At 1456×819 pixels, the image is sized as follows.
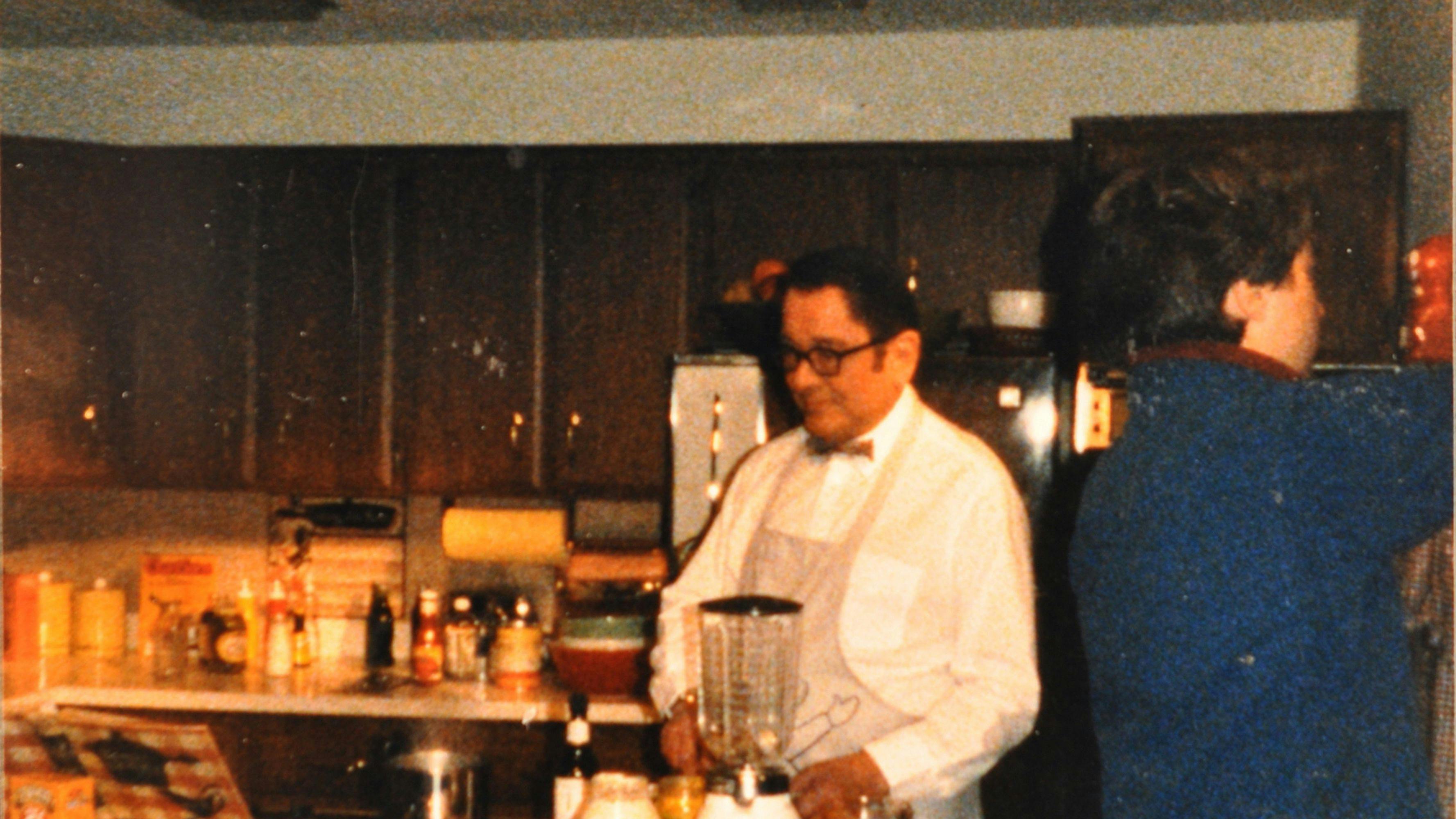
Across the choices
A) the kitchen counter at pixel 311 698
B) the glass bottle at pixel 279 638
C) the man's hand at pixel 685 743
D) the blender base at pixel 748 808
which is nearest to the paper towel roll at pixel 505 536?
the kitchen counter at pixel 311 698

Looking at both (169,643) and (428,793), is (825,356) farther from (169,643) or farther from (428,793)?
(169,643)

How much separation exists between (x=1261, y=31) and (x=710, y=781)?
9.45 ft

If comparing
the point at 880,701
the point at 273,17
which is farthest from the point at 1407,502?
the point at 273,17

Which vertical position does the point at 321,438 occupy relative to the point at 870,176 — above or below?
below

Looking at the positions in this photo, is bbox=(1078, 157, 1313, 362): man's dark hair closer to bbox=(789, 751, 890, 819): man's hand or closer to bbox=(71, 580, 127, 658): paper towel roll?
bbox=(789, 751, 890, 819): man's hand

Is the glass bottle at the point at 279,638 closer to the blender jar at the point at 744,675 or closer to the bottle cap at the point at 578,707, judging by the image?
the bottle cap at the point at 578,707

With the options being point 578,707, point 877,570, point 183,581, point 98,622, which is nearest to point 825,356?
point 877,570

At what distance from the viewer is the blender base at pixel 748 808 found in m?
1.47

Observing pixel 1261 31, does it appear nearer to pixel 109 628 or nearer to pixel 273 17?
pixel 273 17

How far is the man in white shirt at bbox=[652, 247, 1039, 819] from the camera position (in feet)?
6.79

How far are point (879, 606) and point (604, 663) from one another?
139cm

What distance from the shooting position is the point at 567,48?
12.8 feet

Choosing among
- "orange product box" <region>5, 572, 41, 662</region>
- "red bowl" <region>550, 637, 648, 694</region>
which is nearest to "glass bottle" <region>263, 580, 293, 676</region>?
"orange product box" <region>5, 572, 41, 662</region>

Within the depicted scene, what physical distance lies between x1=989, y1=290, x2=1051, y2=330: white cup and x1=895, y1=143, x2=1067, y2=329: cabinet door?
24 centimetres
